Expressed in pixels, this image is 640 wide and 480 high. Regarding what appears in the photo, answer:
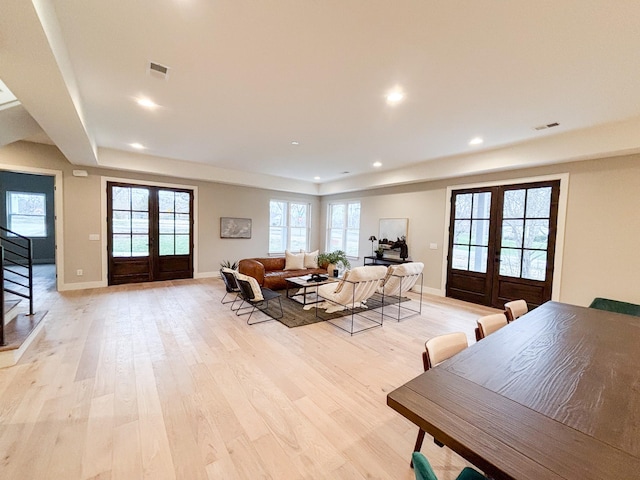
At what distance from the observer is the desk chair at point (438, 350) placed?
156cm

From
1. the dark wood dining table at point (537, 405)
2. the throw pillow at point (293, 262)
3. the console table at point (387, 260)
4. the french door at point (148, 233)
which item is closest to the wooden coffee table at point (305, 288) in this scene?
the throw pillow at point (293, 262)

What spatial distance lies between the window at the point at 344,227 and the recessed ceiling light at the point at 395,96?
4.92 m

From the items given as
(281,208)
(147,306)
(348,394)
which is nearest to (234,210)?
(281,208)

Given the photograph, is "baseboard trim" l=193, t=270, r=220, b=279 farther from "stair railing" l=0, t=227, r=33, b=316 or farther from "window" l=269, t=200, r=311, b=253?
"stair railing" l=0, t=227, r=33, b=316

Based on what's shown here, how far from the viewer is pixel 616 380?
1.21 m

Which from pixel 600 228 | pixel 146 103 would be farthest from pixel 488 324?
pixel 146 103

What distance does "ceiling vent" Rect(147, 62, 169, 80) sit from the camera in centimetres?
255

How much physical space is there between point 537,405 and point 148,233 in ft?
23.9

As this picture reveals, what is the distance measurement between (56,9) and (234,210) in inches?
225

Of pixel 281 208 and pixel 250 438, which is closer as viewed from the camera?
pixel 250 438

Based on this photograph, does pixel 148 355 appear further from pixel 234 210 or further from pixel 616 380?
pixel 234 210

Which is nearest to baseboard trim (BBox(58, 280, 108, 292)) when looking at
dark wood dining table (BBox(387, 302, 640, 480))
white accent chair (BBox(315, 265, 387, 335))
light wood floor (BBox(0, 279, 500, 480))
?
light wood floor (BBox(0, 279, 500, 480))

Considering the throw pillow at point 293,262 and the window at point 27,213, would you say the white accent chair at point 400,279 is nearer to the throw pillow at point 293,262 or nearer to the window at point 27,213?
the throw pillow at point 293,262

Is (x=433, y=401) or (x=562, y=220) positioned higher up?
(x=562, y=220)
